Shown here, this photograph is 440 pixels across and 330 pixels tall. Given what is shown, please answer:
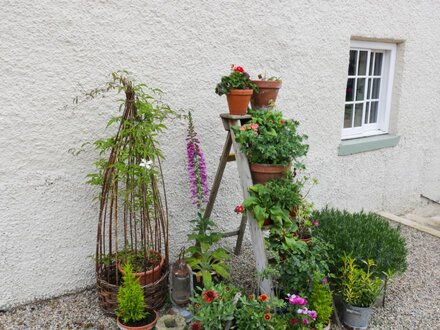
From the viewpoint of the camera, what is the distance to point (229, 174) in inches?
158

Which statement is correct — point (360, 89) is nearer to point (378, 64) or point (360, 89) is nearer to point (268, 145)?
point (378, 64)

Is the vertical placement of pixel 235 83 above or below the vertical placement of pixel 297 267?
above

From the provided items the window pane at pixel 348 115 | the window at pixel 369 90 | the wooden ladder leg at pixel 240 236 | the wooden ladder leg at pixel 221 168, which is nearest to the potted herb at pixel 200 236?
the wooden ladder leg at pixel 221 168

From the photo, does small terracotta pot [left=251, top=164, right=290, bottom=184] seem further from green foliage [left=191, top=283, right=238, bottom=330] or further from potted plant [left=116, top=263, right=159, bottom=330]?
potted plant [left=116, top=263, right=159, bottom=330]

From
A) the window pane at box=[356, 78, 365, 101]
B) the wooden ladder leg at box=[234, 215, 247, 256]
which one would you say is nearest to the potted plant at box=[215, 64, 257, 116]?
the wooden ladder leg at box=[234, 215, 247, 256]

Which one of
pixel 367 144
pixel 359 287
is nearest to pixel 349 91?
pixel 367 144

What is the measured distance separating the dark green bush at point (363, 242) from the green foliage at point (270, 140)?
0.76m

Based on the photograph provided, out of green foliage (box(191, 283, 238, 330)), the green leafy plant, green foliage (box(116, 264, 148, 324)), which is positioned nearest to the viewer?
green foliage (box(191, 283, 238, 330))

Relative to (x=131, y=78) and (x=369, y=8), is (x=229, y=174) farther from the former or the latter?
(x=369, y=8)

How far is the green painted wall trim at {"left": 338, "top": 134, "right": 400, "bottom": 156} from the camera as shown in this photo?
494 centimetres

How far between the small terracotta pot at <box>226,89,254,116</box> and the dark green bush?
3.78ft

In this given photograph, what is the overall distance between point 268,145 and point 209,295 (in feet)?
3.55

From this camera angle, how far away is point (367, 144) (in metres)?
5.16

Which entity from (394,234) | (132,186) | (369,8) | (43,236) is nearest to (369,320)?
(394,234)
